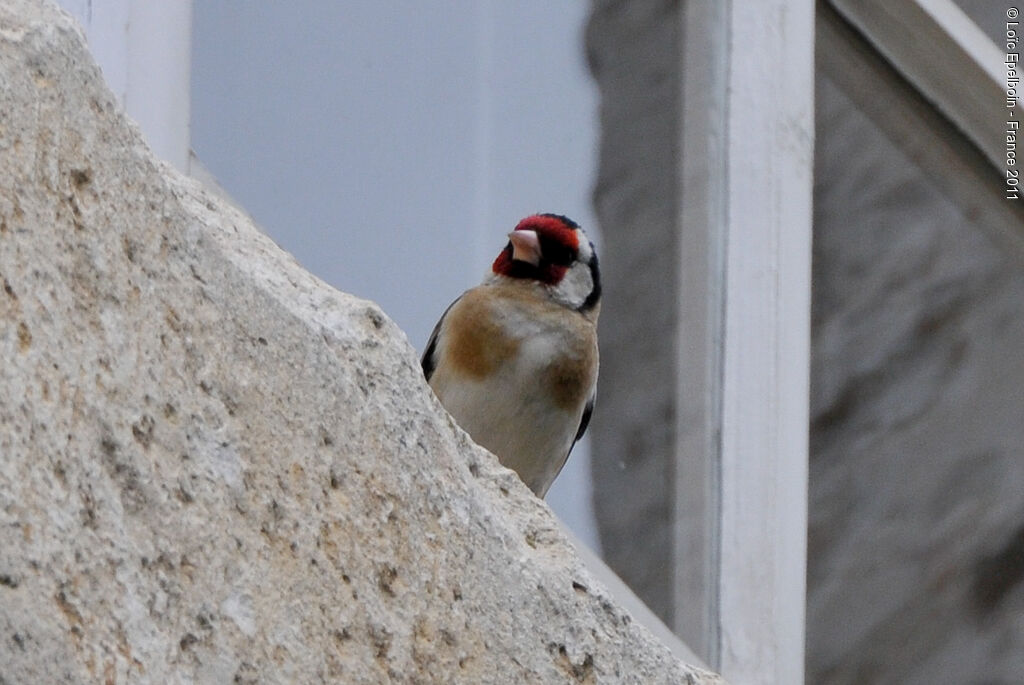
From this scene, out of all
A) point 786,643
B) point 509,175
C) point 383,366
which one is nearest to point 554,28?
point 509,175

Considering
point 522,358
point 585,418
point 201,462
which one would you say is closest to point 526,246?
point 522,358

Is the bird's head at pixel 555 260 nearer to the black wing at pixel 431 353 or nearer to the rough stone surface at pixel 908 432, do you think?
the black wing at pixel 431 353

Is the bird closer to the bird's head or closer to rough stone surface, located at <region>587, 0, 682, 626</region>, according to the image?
the bird's head

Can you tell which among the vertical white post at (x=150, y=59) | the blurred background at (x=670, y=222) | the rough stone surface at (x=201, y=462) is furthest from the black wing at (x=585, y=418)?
the rough stone surface at (x=201, y=462)

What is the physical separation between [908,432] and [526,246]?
136 cm

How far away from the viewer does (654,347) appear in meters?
3.06

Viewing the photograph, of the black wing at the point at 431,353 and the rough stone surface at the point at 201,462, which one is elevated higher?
the rough stone surface at the point at 201,462

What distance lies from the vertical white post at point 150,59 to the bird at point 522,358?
0.49m

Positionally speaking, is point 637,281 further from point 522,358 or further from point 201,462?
point 201,462

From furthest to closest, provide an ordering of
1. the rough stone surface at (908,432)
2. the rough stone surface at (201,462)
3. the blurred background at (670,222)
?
the rough stone surface at (908,432) < the blurred background at (670,222) < the rough stone surface at (201,462)

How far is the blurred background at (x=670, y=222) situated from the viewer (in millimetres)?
2750

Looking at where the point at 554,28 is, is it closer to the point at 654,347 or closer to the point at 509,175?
the point at 509,175

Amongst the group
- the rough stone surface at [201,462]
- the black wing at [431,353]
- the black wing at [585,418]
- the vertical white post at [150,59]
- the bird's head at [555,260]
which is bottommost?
the black wing at [585,418]

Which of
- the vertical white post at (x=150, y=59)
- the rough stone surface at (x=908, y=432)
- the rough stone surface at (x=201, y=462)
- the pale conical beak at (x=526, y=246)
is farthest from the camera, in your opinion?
the rough stone surface at (x=908, y=432)
